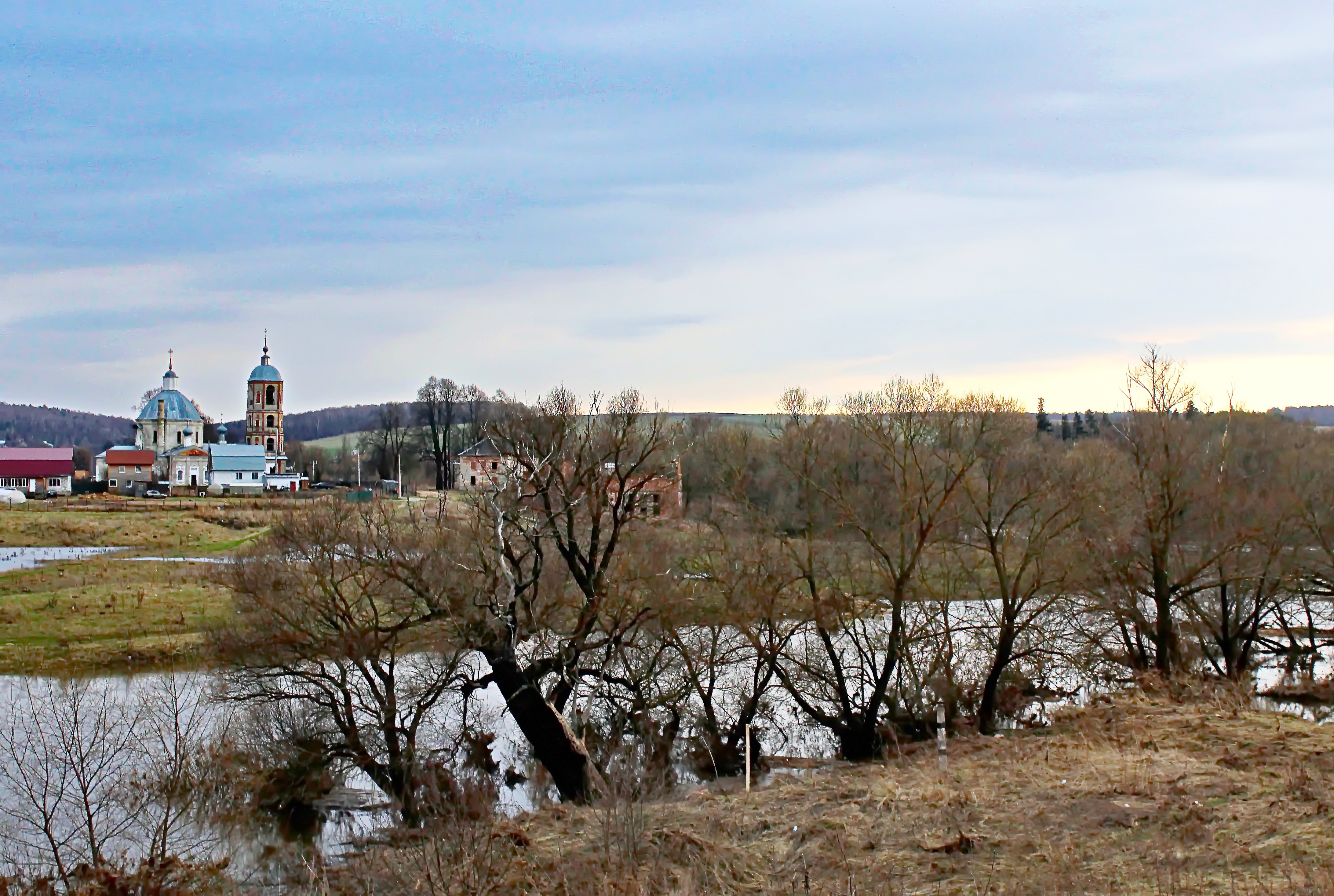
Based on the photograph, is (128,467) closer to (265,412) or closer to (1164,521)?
(265,412)

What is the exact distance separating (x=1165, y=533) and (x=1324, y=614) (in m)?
9.46

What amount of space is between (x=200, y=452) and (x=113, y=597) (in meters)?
75.0

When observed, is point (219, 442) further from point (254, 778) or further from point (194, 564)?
point (254, 778)

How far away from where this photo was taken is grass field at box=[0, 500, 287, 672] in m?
27.1

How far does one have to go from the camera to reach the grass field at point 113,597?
27.1 m

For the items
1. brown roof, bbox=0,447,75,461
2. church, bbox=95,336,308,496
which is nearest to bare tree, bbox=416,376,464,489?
church, bbox=95,336,308,496

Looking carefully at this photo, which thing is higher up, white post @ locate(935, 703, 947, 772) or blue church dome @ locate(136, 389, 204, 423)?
blue church dome @ locate(136, 389, 204, 423)

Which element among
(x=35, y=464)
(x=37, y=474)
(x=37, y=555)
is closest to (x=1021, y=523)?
(x=37, y=555)

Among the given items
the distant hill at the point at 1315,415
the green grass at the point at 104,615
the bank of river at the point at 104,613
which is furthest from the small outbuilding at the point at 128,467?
the distant hill at the point at 1315,415

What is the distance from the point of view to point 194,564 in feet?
138

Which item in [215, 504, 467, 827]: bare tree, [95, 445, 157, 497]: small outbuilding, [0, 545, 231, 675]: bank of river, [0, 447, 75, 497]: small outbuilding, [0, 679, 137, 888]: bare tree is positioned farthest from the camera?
[95, 445, 157, 497]: small outbuilding

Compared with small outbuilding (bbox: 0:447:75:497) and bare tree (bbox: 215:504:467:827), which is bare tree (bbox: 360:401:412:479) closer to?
small outbuilding (bbox: 0:447:75:497)

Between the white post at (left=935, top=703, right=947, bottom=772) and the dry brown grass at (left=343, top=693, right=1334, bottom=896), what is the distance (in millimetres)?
2739

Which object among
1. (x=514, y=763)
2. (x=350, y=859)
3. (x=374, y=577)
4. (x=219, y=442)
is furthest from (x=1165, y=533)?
(x=219, y=442)
